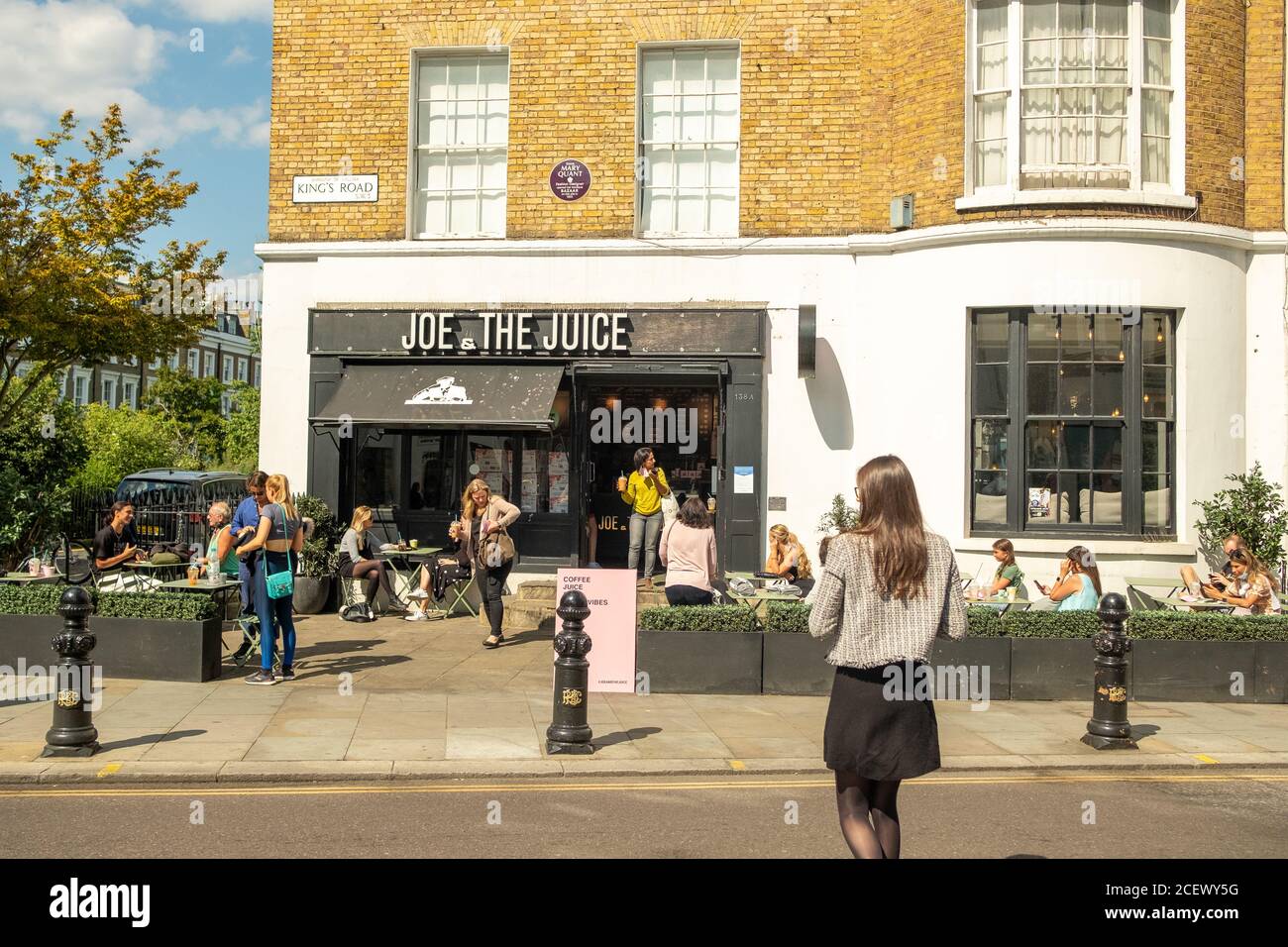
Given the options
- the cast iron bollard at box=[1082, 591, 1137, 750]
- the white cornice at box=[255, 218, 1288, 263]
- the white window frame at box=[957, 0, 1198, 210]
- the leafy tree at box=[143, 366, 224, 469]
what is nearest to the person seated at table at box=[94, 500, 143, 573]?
the white cornice at box=[255, 218, 1288, 263]

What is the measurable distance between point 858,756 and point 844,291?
454 inches

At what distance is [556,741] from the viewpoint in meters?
8.41

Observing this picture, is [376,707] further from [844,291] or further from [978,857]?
[844,291]

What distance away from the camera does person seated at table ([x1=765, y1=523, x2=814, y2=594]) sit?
13.9 meters

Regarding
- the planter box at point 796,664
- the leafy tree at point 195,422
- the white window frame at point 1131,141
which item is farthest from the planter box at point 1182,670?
the leafy tree at point 195,422

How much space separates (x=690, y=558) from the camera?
1134 cm

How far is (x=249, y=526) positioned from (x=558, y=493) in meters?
5.70

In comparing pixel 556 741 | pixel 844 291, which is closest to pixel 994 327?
pixel 844 291

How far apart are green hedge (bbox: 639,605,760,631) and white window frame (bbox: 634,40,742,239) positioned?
6.63 m

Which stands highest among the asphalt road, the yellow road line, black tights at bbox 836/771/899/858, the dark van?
the dark van

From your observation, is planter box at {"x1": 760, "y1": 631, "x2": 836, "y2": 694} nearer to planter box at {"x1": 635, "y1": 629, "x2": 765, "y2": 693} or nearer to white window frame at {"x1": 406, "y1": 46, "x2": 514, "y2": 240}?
planter box at {"x1": 635, "y1": 629, "x2": 765, "y2": 693}

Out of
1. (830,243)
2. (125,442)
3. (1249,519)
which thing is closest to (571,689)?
(830,243)

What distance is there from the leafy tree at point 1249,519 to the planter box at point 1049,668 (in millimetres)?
4163

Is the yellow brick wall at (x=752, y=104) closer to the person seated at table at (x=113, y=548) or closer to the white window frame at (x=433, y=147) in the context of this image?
the white window frame at (x=433, y=147)
